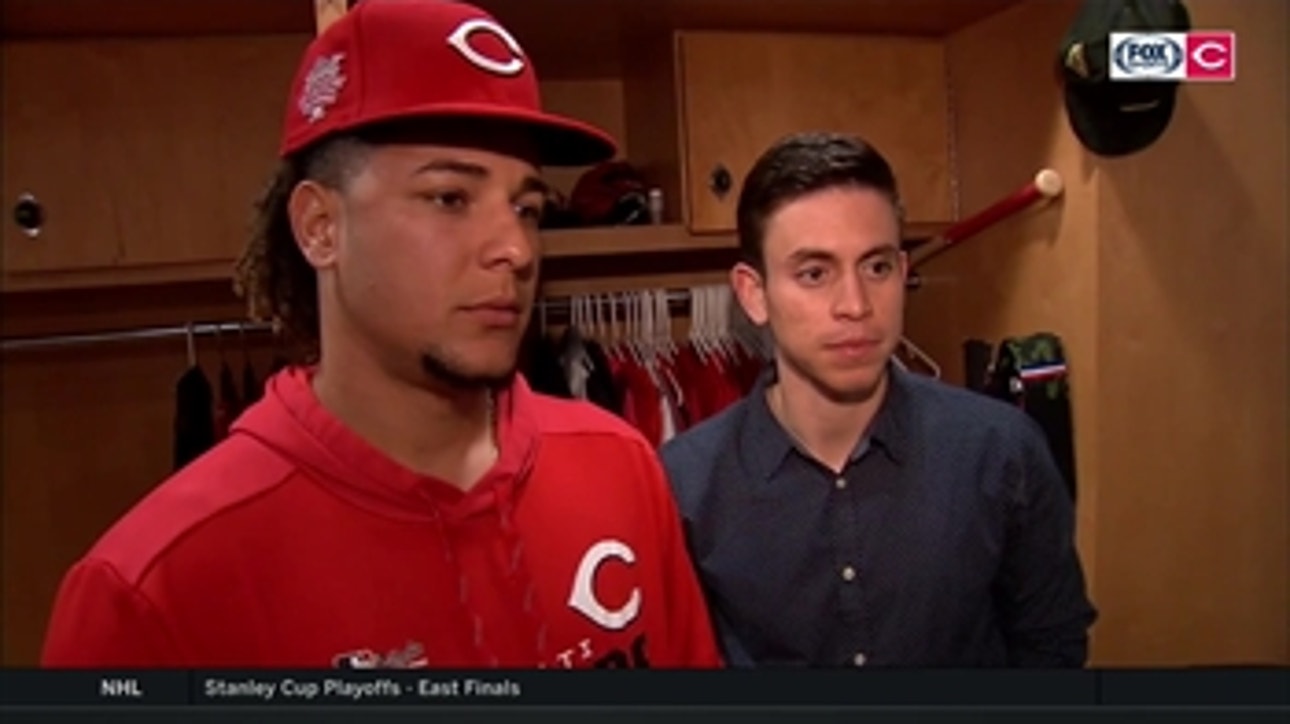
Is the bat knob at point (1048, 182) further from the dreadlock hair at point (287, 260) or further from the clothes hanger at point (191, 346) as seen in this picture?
the clothes hanger at point (191, 346)

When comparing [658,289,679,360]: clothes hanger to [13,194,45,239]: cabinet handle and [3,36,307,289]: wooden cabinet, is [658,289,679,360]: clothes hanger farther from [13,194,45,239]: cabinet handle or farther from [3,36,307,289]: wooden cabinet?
[13,194,45,239]: cabinet handle

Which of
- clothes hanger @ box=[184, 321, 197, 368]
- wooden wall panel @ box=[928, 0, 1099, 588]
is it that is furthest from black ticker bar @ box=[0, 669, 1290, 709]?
clothes hanger @ box=[184, 321, 197, 368]

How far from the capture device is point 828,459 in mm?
657

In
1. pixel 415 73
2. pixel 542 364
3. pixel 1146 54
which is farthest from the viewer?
pixel 542 364

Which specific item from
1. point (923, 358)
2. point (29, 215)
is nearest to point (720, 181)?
point (923, 358)

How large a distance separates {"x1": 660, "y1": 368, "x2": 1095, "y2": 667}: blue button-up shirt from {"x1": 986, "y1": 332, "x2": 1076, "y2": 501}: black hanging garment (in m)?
0.01

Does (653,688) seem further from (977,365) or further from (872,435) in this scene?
(977,365)

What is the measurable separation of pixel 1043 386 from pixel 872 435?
140 mm

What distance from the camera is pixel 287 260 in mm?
601

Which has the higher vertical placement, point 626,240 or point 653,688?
point 626,240

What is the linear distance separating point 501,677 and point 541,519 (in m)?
0.11

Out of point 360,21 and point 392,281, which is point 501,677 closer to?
point 392,281

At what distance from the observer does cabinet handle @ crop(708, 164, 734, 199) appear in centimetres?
67

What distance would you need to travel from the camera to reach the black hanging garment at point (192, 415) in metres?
0.63
